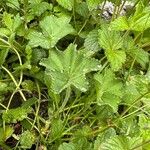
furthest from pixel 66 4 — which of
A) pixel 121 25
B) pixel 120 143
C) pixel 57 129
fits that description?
pixel 120 143

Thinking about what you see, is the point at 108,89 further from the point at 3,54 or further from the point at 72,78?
the point at 3,54

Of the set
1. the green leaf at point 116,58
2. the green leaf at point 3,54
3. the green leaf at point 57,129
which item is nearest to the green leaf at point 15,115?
the green leaf at point 57,129

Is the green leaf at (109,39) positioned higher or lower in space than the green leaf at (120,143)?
higher

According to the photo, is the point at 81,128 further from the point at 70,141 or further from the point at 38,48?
the point at 38,48

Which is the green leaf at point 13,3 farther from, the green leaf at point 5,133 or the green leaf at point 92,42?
the green leaf at point 5,133

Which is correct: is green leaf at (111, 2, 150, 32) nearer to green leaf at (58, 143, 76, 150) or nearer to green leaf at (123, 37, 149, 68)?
green leaf at (123, 37, 149, 68)

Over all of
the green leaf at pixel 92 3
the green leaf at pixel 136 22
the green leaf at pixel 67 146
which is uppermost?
the green leaf at pixel 136 22

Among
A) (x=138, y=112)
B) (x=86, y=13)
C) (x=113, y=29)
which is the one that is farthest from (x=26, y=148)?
(x=86, y=13)
